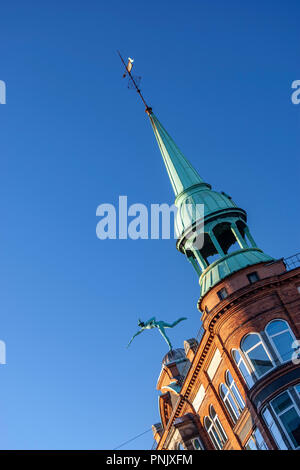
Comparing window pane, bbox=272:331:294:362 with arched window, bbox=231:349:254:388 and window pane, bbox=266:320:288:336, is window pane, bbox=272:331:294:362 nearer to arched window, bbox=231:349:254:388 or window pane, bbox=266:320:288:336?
window pane, bbox=266:320:288:336

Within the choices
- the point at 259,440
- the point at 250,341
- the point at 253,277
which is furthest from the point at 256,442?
the point at 253,277

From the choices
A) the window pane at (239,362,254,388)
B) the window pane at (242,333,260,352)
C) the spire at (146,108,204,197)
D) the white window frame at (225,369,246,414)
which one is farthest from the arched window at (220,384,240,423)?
the spire at (146,108,204,197)

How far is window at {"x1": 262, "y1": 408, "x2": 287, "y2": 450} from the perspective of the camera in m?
36.5

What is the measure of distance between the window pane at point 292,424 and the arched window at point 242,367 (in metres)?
2.87

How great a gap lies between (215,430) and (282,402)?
8.15 meters

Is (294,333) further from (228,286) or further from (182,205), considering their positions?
(182,205)

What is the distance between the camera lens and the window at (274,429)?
120 ft

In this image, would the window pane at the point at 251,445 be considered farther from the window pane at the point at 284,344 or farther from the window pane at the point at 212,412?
the window pane at the point at 284,344

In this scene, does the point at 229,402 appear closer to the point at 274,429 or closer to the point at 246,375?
the point at 246,375

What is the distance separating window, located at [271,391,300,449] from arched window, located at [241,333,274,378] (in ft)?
5.81

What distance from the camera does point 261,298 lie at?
134 feet

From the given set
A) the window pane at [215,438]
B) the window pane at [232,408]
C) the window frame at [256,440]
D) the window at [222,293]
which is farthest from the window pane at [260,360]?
the window pane at [215,438]
